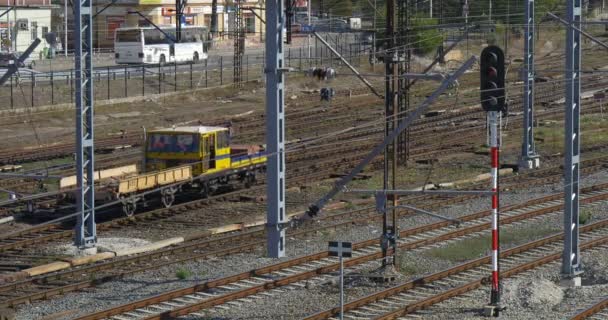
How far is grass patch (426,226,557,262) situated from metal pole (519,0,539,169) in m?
5.75

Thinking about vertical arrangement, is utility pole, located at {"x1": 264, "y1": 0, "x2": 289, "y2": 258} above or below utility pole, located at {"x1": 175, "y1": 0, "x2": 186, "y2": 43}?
below

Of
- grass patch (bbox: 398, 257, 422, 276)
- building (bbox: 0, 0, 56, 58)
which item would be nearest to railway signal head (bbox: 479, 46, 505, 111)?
grass patch (bbox: 398, 257, 422, 276)

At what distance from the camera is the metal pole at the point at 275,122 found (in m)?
16.0

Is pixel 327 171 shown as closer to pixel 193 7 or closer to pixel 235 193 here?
pixel 235 193

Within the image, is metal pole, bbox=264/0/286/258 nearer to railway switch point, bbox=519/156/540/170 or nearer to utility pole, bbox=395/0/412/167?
utility pole, bbox=395/0/412/167

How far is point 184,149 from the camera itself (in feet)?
88.2

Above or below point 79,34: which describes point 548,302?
below

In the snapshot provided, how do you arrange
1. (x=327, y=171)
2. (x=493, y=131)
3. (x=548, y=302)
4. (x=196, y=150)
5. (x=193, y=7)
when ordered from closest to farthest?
(x=493, y=131), (x=548, y=302), (x=196, y=150), (x=327, y=171), (x=193, y=7)

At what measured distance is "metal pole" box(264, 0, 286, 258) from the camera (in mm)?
15992

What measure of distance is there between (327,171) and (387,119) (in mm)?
12396

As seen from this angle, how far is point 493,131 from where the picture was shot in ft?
54.9

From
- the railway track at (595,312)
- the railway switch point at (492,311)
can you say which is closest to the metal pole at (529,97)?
the railway track at (595,312)

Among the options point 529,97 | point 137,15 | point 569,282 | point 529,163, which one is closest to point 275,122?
point 569,282

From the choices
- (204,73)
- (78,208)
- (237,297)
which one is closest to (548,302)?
(237,297)
